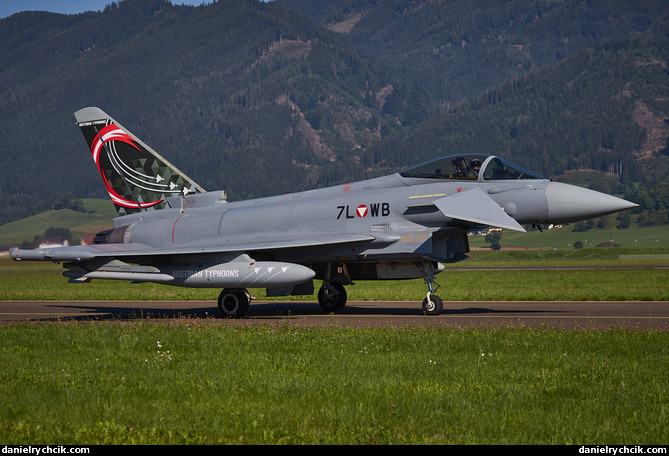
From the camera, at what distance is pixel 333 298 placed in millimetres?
19922

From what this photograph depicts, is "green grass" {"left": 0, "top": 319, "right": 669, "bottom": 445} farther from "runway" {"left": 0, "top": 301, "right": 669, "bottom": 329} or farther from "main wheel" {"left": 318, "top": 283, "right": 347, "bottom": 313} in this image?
"main wheel" {"left": 318, "top": 283, "right": 347, "bottom": 313}

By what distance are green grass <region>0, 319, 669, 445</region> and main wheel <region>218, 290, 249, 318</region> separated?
555cm

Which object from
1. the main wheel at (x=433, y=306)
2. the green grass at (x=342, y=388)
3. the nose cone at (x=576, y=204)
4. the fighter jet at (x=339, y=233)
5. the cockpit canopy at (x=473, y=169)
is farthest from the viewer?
the main wheel at (x=433, y=306)

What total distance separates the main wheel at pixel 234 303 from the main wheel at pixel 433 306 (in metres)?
4.40

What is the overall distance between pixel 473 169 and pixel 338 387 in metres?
10.3

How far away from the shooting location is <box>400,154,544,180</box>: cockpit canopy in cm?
1781

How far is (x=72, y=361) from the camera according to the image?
11.0 meters

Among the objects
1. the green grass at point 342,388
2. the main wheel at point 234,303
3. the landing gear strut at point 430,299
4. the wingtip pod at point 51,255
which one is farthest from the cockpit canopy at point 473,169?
the wingtip pod at point 51,255

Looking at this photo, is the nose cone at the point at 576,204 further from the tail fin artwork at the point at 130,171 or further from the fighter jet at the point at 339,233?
the tail fin artwork at the point at 130,171

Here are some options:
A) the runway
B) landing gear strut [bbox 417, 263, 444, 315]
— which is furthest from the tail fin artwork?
landing gear strut [bbox 417, 263, 444, 315]

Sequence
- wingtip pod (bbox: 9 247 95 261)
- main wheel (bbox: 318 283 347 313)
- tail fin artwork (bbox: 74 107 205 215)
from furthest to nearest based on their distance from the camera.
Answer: tail fin artwork (bbox: 74 107 205 215), main wheel (bbox: 318 283 347 313), wingtip pod (bbox: 9 247 95 261)

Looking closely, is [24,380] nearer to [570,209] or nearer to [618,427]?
[618,427]

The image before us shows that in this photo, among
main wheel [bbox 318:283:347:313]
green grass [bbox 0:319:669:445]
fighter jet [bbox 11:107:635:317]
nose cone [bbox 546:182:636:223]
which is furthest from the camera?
main wheel [bbox 318:283:347:313]

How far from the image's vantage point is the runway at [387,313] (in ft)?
51.6
